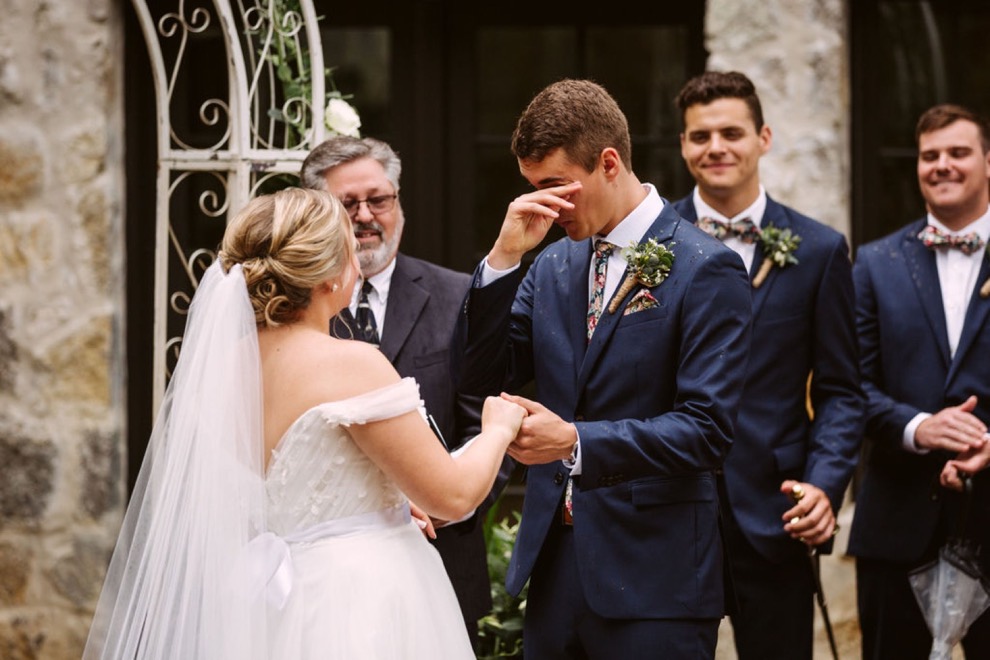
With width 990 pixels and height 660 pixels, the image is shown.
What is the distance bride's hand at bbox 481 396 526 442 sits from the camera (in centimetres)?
296

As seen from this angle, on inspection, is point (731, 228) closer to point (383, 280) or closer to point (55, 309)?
point (383, 280)

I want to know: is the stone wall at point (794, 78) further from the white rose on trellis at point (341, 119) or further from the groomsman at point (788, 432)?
the white rose on trellis at point (341, 119)

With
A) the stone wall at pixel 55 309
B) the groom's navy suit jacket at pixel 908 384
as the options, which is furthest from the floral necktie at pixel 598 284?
the stone wall at pixel 55 309

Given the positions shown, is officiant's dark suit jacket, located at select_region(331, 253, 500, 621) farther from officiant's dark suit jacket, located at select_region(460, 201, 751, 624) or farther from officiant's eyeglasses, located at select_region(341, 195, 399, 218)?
officiant's dark suit jacket, located at select_region(460, 201, 751, 624)

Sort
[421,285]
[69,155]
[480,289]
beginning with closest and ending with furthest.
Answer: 1. [480,289]
2. [421,285]
3. [69,155]

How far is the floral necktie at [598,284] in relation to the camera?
3.21 m

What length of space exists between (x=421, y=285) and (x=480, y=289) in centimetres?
88

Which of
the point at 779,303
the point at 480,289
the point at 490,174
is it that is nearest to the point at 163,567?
the point at 480,289

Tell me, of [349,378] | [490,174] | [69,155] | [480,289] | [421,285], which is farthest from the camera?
[490,174]

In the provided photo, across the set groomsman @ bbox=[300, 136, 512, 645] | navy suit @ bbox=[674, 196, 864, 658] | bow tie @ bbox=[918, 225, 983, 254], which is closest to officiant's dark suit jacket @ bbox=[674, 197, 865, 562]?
navy suit @ bbox=[674, 196, 864, 658]

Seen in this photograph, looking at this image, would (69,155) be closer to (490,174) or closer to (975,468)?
(490,174)

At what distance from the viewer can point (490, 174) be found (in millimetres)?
5430

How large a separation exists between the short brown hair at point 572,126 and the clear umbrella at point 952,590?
177 cm

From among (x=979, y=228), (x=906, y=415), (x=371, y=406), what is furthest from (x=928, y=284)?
(x=371, y=406)
